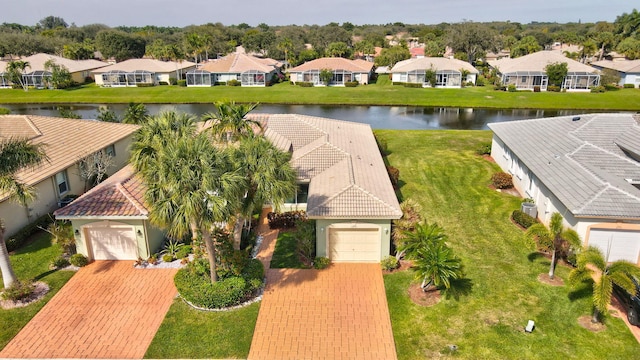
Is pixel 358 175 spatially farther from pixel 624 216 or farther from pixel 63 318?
pixel 63 318

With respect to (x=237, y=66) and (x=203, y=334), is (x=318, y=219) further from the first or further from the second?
(x=237, y=66)

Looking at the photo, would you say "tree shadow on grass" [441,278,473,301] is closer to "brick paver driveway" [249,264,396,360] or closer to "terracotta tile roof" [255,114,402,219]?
"brick paver driveway" [249,264,396,360]

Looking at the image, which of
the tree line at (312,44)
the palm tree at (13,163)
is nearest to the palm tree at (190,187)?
the palm tree at (13,163)

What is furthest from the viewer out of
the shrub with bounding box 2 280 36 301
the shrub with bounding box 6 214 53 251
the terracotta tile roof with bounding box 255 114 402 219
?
the shrub with bounding box 6 214 53 251

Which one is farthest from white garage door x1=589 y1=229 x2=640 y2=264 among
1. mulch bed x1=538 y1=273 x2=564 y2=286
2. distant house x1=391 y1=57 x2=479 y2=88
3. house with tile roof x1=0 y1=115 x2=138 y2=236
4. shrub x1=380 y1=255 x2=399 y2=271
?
distant house x1=391 y1=57 x2=479 y2=88

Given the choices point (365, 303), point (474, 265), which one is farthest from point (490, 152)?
point (365, 303)

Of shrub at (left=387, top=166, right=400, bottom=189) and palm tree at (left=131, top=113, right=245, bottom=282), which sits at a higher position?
palm tree at (left=131, top=113, right=245, bottom=282)

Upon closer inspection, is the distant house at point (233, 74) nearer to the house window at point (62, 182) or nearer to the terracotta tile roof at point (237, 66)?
the terracotta tile roof at point (237, 66)
